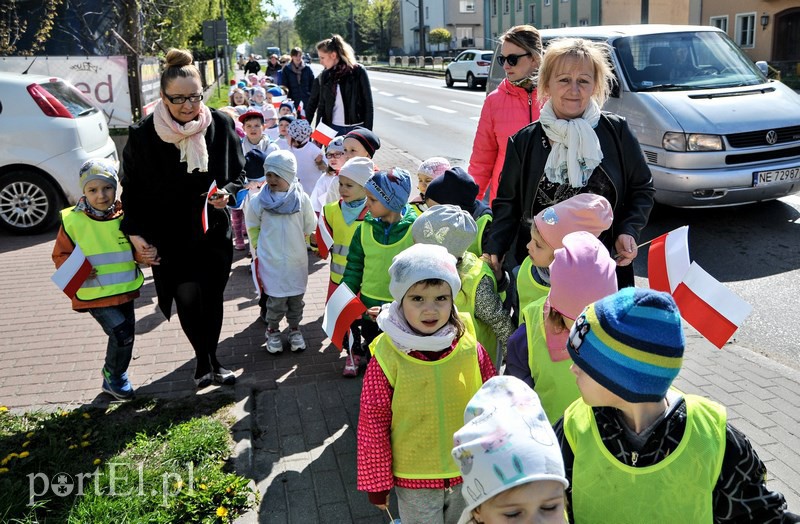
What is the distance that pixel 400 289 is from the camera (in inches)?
118

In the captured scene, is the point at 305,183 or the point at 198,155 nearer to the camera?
the point at 198,155

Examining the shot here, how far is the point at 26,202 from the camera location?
962 cm

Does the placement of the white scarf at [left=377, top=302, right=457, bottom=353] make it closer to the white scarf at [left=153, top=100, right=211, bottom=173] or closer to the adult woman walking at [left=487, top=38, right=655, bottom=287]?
the adult woman walking at [left=487, top=38, right=655, bottom=287]

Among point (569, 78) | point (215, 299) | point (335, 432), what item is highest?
point (569, 78)

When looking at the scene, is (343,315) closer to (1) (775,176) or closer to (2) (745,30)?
(1) (775,176)

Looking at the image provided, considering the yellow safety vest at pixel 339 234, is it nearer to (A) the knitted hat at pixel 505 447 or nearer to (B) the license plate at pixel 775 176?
(A) the knitted hat at pixel 505 447

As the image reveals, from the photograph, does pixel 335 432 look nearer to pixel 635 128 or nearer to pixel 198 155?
pixel 198 155

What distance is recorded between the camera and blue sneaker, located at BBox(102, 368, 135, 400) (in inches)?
192

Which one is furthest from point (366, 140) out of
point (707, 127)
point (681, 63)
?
point (681, 63)

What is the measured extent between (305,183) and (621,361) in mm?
6622

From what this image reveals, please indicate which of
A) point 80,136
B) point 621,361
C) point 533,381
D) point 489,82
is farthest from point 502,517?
point 80,136

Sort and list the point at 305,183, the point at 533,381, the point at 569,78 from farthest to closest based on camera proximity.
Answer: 1. the point at 305,183
2. the point at 569,78
3. the point at 533,381

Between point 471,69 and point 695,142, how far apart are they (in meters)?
→ 29.9

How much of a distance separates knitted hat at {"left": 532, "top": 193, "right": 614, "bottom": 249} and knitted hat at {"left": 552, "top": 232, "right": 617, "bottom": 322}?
1.56 ft
